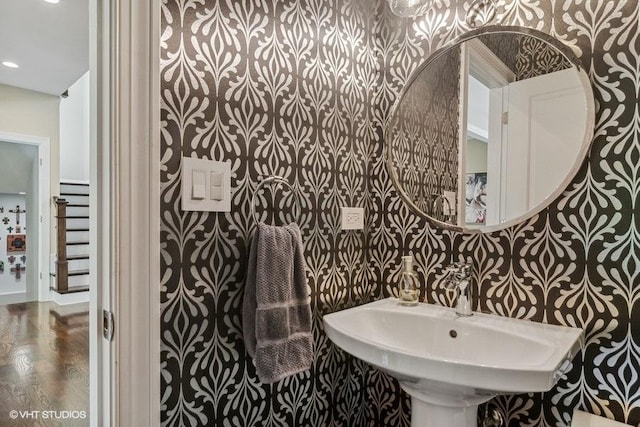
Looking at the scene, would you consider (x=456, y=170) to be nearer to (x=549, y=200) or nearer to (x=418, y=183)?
(x=418, y=183)

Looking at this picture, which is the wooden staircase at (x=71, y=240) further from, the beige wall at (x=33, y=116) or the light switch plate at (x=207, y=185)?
the light switch plate at (x=207, y=185)

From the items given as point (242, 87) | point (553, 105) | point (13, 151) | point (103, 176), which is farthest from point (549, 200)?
point (13, 151)

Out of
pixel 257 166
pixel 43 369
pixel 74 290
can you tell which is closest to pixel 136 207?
pixel 257 166

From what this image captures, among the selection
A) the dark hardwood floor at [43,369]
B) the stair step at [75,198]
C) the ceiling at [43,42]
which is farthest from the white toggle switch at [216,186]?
the stair step at [75,198]

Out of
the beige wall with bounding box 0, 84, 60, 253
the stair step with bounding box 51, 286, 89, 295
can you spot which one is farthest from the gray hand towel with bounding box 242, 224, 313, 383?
the beige wall with bounding box 0, 84, 60, 253

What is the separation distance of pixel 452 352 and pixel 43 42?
410 cm

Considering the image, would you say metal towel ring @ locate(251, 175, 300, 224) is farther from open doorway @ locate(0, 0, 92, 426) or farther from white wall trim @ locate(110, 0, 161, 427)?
open doorway @ locate(0, 0, 92, 426)

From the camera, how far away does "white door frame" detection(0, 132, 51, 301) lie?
4.57 metres

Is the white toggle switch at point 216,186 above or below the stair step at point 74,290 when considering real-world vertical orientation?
above

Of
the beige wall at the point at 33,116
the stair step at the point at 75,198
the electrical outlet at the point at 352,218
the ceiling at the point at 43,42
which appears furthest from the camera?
the stair step at the point at 75,198

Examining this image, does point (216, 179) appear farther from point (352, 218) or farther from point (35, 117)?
point (35, 117)

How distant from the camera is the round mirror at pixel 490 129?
1.11 metres

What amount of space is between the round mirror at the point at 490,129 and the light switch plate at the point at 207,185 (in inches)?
28.6

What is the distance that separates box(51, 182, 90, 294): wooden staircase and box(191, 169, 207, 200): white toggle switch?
176 inches
